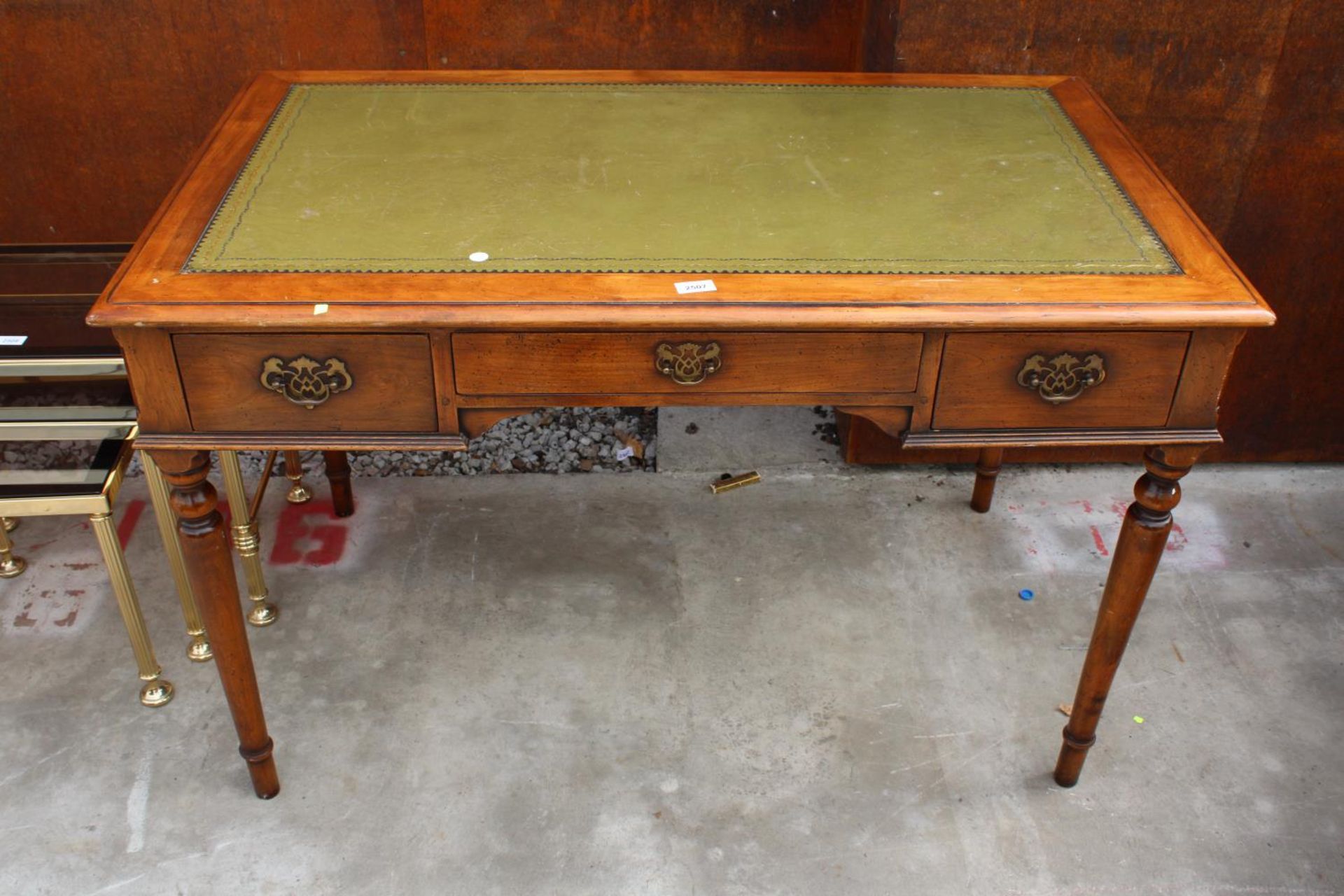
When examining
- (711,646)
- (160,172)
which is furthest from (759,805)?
(160,172)

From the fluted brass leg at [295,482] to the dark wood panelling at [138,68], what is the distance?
74 centimetres

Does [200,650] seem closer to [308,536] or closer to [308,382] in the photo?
[308,536]

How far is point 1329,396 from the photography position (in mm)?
3131

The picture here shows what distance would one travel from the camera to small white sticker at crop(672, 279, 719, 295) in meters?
1.75

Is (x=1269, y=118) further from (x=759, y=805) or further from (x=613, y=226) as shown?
(x=759, y=805)

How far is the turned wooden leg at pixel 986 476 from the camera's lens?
2961 mm

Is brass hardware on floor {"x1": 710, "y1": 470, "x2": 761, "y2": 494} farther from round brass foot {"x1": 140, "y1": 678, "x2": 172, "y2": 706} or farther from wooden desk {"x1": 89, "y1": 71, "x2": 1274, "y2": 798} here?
round brass foot {"x1": 140, "y1": 678, "x2": 172, "y2": 706}

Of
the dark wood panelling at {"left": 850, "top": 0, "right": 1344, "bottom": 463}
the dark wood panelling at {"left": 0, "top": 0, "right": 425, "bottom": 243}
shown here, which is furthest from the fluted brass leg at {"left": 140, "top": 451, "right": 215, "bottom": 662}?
the dark wood panelling at {"left": 850, "top": 0, "right": 1344, "bottom": 463}

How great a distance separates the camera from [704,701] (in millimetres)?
2516

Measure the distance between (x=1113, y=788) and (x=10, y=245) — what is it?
2544mm

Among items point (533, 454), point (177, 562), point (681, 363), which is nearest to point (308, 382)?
point (681, 363)

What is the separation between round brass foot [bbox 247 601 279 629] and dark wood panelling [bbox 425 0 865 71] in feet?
4.34

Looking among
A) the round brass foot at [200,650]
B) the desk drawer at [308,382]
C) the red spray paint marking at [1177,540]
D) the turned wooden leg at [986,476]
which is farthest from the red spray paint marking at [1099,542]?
the round brass foot at [200,650]

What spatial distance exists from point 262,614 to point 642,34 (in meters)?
1.60
